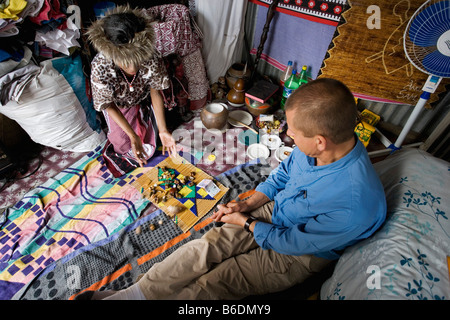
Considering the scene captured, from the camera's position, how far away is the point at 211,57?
130 inches

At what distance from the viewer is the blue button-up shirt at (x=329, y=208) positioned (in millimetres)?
1119

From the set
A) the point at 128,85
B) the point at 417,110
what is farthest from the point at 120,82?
the point at 417,110

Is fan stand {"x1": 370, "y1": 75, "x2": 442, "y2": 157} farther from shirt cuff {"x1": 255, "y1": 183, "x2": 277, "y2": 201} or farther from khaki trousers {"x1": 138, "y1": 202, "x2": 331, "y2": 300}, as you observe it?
khaki trousers {"x1": 138, "y1": 202, "x2": 331, "y2": 300}

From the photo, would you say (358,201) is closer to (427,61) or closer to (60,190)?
(427,61)

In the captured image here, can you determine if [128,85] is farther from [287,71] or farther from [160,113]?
[287,71]

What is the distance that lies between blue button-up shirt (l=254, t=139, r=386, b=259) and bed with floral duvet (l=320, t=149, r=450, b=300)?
0.33 feet

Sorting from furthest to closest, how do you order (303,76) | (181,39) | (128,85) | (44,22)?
(303,76) → (181,39) → (128,85) → (44,22)

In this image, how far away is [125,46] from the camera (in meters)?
1.76

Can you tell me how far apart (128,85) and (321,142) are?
1930 mm

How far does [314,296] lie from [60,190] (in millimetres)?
2424

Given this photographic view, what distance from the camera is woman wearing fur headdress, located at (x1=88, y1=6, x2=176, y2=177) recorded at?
175cm

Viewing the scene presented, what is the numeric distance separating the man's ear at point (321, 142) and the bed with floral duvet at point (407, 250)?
575 mm

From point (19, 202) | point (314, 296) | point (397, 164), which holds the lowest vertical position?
point (19, 202)
